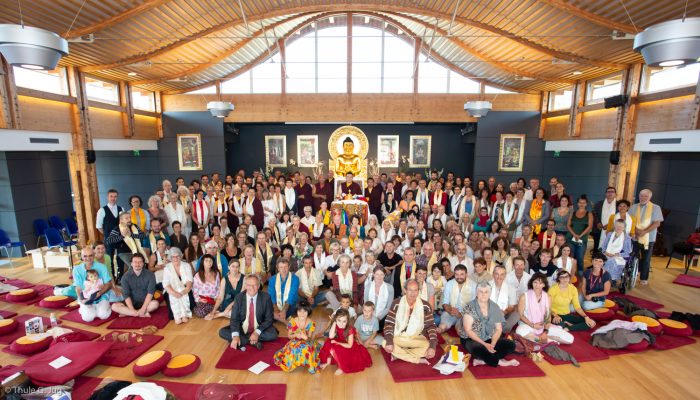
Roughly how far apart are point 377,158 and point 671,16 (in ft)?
31.0

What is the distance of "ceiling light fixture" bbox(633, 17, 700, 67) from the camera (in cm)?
310

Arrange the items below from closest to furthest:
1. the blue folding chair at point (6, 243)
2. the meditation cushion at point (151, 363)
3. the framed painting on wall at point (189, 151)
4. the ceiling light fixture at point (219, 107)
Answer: the meditation cushion at point (151, 363)
the blue folding chair at point (6, 243)
the ceiling light fixture at point (219, 107)
the framed painting on wall at point (189, 151)

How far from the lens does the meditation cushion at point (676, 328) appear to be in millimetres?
5020

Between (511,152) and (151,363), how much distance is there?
13.0 metres

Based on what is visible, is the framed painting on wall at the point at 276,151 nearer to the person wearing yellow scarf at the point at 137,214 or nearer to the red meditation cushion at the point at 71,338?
the person wearing yellow scarf at the point at 137,214

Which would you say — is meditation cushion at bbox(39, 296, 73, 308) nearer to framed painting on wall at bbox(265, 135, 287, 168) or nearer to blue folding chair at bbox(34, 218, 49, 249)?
blue folding chair at bbox(34, 218, 49, 249)

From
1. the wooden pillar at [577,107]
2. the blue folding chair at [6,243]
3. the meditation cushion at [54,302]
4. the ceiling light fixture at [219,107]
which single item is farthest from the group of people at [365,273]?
the wooden pillar at [577,107]

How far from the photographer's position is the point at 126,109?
37.0 feet


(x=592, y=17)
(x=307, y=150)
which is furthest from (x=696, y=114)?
(x=307, y=150)

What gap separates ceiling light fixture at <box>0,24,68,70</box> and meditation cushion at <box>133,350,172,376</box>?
349 centimetres

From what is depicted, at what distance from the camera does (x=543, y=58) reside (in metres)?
9.50

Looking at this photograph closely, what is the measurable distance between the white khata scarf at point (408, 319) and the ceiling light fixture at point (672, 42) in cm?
367

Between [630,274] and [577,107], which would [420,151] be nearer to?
[577,107]

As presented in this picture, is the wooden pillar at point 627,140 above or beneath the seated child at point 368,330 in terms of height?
above
